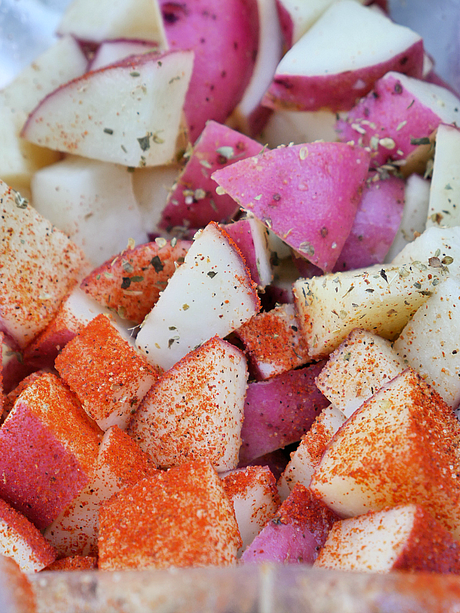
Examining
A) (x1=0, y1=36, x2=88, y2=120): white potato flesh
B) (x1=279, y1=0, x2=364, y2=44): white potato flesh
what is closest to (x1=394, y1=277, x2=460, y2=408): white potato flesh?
(x1=279, y1=0, x2=364, y2=44): white potato flesh

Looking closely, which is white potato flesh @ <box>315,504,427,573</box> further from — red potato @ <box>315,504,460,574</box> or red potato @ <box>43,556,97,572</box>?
red potato @ <box>43,556,97,572</box>

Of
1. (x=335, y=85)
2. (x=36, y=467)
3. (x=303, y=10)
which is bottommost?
(x=36, y=467)

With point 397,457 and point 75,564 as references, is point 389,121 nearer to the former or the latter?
point 397,457

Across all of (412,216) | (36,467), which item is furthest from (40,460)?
(412,216)

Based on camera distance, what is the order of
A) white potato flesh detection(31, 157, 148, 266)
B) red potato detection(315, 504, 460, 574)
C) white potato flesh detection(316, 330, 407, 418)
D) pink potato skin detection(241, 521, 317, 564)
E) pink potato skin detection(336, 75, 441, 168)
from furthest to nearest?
1. white potato flesh detection(31, 157, 148, 266)
2. pink potato skin detection(336, 75, 441, 168)
3. white potato flesh detection(316, 330, 407, 418)
4. pink potato skin detection(241, 521, 317, 564)
5. red potato detection(315, 504, 460, 574)

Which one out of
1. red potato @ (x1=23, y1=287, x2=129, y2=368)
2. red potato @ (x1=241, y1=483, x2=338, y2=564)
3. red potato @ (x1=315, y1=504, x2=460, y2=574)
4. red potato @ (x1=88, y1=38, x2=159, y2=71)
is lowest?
red potato @ (x1=241, y1=483, x2=338, y2=564)

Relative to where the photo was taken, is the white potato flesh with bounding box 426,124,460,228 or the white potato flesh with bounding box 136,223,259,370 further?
the white potato flesh with bounding box 426,124,460,228

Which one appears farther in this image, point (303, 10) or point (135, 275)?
point (303, 10)
